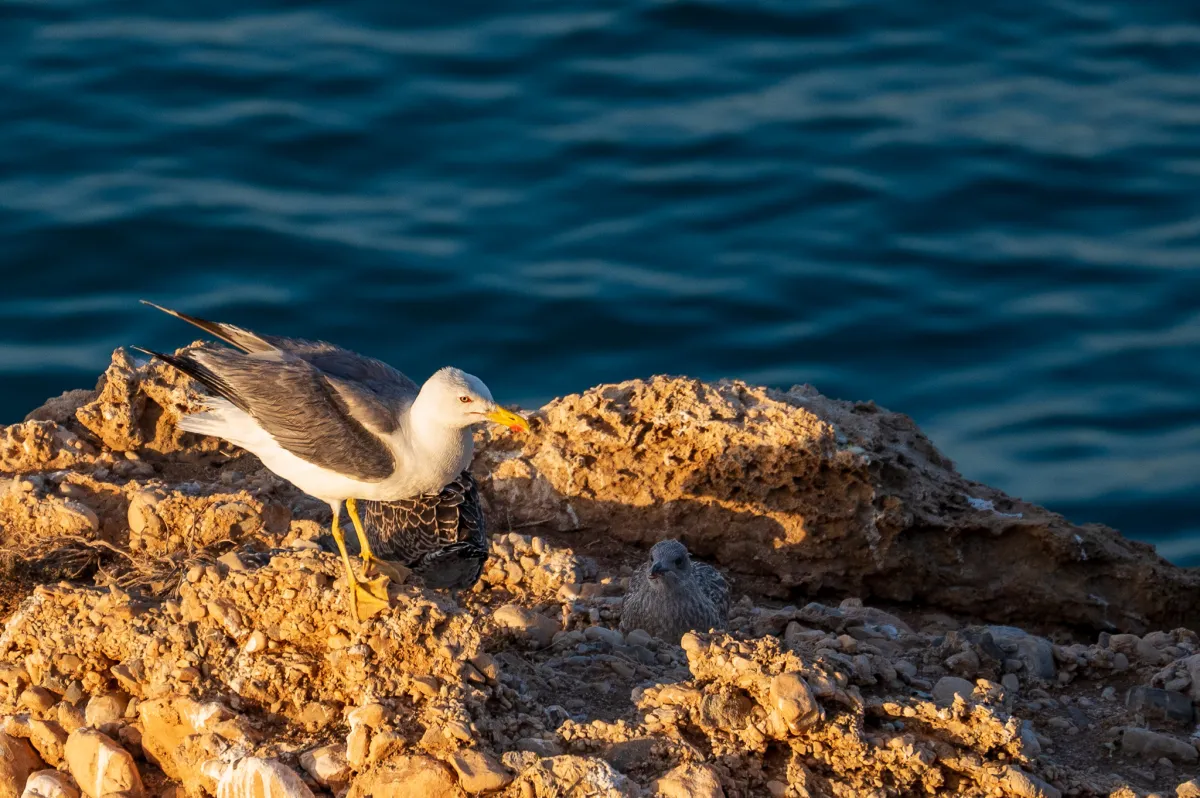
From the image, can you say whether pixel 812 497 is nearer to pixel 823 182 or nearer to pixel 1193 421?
pixel 1193 421

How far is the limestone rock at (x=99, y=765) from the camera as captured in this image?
5133 millimetres

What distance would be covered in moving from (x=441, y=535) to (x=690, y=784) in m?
2.52

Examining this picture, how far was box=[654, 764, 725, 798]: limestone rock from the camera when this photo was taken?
15.3ft

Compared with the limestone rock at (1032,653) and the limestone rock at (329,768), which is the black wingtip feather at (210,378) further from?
the limestone rock at (1032,653)

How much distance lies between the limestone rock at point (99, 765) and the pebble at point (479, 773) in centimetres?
117

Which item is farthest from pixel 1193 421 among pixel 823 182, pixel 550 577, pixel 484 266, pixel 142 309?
pixel 142 309

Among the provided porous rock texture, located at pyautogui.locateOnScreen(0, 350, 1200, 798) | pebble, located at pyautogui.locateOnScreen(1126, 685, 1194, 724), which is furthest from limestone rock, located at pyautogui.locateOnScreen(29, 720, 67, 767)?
pebble, located at pyautogui.locateOnScreen(1126, 685, 1194, 724)

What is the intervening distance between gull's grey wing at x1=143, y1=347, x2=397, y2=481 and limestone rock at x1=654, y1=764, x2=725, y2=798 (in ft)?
5.94

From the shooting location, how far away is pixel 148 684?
5.34 meters

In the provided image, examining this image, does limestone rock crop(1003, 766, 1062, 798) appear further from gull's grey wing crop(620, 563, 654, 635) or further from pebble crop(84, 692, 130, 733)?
pebble crop(84, 692, 130, 733)

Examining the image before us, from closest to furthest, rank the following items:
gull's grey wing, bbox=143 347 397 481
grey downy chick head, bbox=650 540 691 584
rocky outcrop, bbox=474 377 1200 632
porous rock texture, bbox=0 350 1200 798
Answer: porous rock texture, bbox=0 350 1200 798 → gull's grey wing, bbox=143 347 397 481 → grey downy chick head, bbox=650 540 691 584 → rocky outcrop, bbox=474 377 1200 632

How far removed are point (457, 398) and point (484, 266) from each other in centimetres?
942

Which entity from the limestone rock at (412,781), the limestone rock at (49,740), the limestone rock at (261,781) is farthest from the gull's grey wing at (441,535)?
the limestone rock at (412,781)

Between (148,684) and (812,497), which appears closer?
(148,684)
